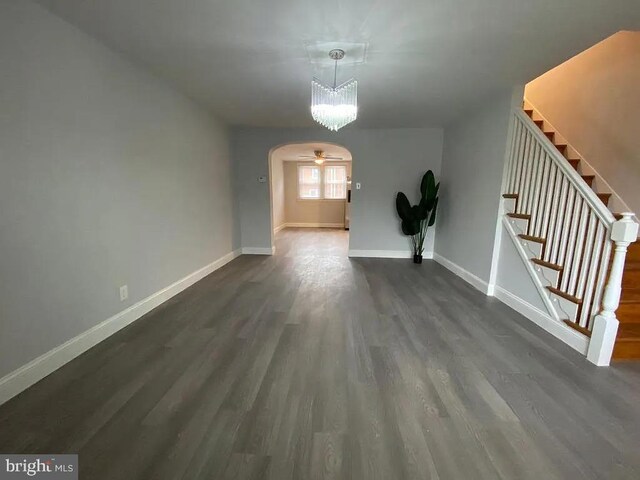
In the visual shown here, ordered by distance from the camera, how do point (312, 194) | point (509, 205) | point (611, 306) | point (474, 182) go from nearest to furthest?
point (611, 306) → point (509, 205) → point (474, 182) → point (312, 194)

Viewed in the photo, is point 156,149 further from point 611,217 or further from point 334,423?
point 611,217

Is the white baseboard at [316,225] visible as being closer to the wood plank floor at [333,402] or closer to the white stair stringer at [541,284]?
the white stair stringer at [541,284]

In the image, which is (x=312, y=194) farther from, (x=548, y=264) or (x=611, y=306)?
(x=611, y=306)

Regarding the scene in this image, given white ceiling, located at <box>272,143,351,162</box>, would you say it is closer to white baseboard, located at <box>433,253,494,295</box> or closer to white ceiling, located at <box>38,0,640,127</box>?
white baseboard, located at <box>433,253,494,295</box>

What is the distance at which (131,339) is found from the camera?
2.18 meters

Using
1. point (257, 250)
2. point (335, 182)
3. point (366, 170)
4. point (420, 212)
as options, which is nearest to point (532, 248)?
point (420, 212)

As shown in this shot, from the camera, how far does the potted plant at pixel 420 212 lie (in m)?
4.46

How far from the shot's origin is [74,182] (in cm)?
191

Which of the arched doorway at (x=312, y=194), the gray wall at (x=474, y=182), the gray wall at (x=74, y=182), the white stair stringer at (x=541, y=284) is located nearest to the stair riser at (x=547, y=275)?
the white stair stringer at (x=541, y=284)

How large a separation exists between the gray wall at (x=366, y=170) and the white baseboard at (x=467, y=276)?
1.93ft

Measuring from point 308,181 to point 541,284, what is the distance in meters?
7.32

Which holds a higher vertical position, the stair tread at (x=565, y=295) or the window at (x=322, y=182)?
the window at (x=322, y=182)

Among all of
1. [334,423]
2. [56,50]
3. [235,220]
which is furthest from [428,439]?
[235,220]

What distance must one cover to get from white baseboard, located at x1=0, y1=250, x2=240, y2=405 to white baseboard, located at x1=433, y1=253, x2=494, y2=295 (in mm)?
3565
